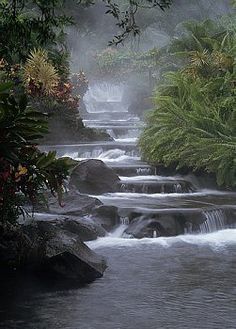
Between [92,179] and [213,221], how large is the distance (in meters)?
3.39

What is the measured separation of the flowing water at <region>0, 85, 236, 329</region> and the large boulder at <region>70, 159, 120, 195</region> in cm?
25

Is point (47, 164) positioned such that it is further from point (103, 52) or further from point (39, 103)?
point (103, 52)

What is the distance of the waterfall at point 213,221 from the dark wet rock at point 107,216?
60.1 inches

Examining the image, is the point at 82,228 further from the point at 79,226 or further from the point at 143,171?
the point at 143,171

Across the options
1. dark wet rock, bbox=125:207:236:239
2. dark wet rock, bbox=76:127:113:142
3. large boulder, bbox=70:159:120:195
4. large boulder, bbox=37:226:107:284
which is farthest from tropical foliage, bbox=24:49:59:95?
large boulder, bbox=37:226:107:284

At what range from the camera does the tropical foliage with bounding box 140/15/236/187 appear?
14219mm

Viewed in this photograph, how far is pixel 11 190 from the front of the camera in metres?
6.81

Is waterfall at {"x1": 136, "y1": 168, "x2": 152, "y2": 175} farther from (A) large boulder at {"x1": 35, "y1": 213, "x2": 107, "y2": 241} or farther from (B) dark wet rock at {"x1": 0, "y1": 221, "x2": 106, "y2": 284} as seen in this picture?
(B) dark wet rock at {"x1": 0, "y1": 221, "x2": 106, "y2": 284}

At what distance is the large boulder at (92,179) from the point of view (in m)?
13.2

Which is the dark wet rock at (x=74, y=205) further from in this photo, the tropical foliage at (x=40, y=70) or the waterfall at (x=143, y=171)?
the tropical foliage at (x=40, y=70)

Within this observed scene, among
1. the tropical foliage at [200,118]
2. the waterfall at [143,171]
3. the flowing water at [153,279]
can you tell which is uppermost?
the tropical foliage at [200,118]

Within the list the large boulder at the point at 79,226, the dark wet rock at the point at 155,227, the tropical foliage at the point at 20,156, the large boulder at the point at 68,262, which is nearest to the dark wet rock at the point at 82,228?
the large boulder at the point at 79,226

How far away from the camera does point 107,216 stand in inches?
426

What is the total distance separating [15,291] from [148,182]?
655 cm
